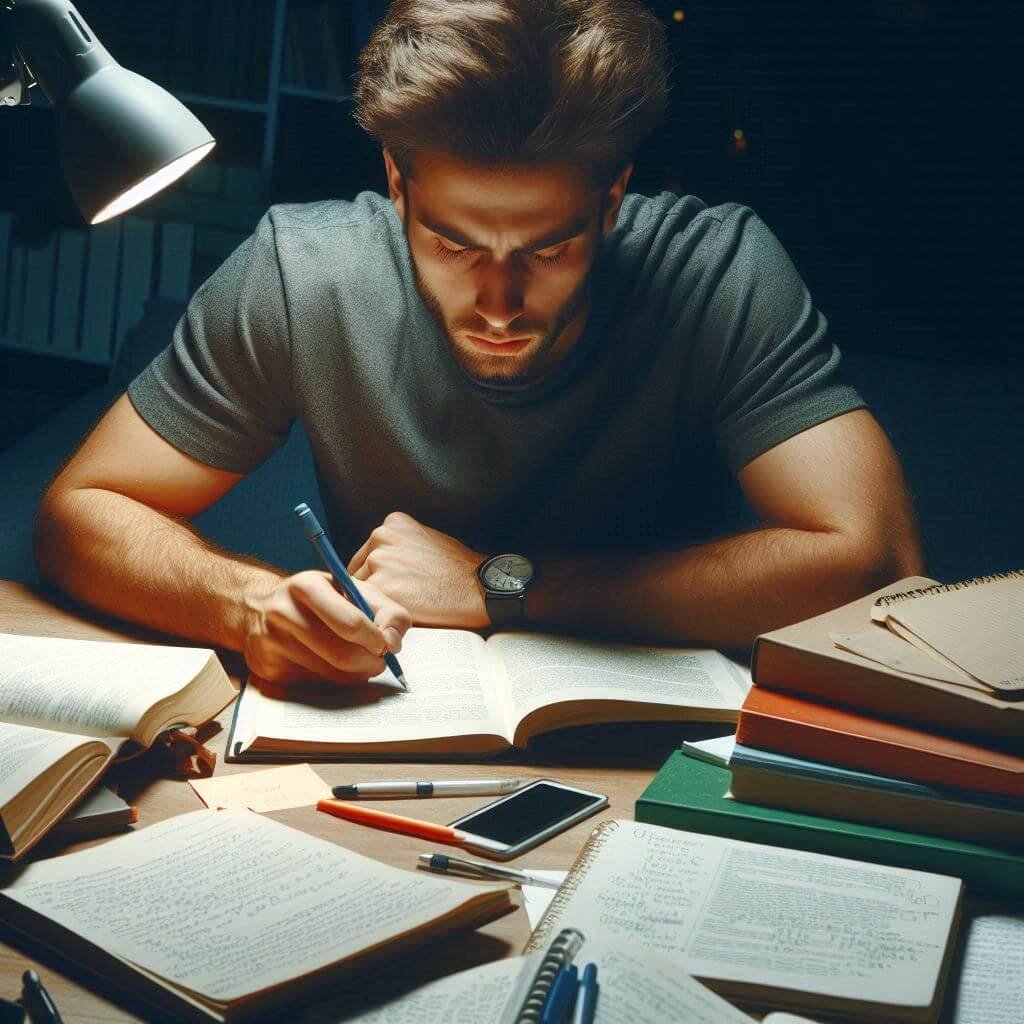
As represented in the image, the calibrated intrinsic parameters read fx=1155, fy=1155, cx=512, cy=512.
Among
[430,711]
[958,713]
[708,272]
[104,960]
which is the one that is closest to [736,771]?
[958,713]

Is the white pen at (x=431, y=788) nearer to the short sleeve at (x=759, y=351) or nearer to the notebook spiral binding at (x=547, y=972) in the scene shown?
the notebook spiral binding at (x=547, y=972)

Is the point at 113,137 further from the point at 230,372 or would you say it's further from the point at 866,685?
the point at 866,685

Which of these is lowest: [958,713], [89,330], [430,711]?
[89,330]

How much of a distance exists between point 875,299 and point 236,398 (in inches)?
49.0

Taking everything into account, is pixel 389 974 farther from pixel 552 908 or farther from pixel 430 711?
pixel 430 711

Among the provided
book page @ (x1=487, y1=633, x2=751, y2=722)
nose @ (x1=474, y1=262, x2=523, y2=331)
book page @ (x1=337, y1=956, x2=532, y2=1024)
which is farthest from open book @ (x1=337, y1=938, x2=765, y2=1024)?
nose @ (x1=474, y1=262, x2=523, y2=331)

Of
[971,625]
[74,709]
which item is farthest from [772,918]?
→ [74,709]

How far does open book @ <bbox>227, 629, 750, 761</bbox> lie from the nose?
409 millimetres

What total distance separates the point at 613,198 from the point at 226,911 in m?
1.05

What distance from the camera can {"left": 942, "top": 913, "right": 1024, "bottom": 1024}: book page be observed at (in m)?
0.64

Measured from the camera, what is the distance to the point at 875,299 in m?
2.15

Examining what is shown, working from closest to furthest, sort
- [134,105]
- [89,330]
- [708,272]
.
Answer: [134,105]
[708,272]
[89,330]

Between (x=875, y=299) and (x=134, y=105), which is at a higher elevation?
(x=134, y=105)

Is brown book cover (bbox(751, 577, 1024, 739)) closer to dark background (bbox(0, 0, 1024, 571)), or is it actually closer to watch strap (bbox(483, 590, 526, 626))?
watch strap (bbox(483, 590, 526, 626))
